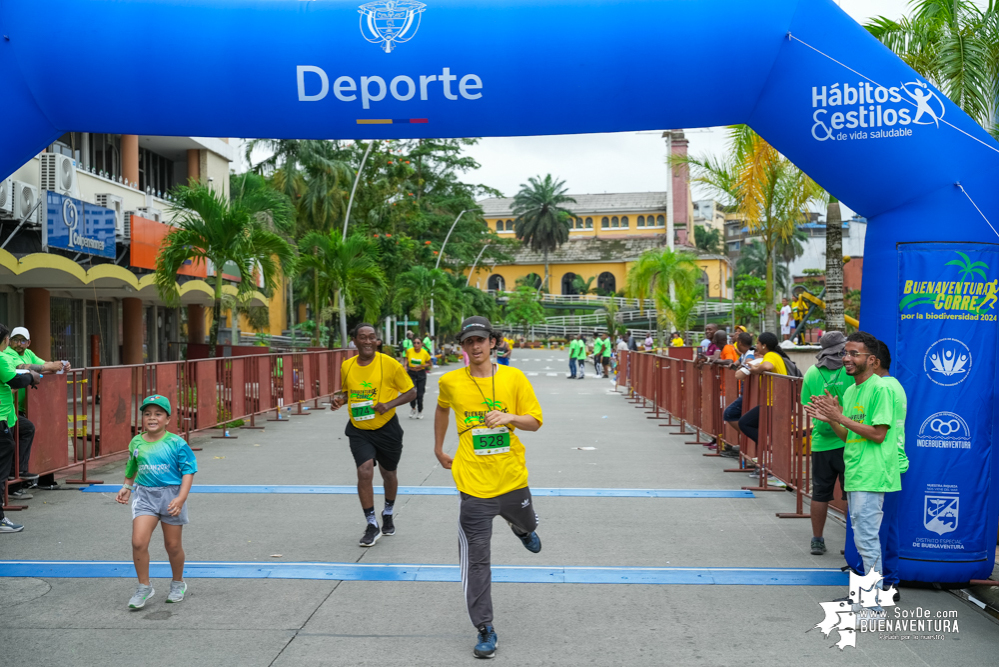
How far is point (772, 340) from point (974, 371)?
384 centimetres

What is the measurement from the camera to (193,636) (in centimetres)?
511

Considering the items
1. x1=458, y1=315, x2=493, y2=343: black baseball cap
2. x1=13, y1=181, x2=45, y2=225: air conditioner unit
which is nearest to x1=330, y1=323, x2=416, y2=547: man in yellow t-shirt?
x1=458, y1=315, x2=493, y2=343: black baseball cap

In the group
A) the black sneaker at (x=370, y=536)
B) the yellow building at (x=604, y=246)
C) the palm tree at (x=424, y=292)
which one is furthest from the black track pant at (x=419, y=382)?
the yellow building at (x=604, y=246)

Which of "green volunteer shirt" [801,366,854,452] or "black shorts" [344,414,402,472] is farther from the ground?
"green volunteer shirt" [801,366,854,452]

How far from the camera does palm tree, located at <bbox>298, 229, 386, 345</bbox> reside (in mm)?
25375

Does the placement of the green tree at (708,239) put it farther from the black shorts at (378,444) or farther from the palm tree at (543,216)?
the black shorts at (378,444)

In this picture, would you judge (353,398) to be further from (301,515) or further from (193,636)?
(193,636)

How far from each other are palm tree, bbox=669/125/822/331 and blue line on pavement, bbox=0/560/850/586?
35.6 feet

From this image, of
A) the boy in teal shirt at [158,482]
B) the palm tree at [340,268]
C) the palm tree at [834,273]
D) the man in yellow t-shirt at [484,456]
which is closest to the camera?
the man in yellow t-shirt at [484,456]

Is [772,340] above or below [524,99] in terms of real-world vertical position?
below

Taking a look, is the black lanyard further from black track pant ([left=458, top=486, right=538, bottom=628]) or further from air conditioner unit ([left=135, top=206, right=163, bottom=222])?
air conditioner unit ([left=135, top=206, right=163, bottom=222])

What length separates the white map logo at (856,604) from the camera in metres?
5.37

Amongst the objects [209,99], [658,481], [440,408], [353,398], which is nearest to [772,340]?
[658,481]

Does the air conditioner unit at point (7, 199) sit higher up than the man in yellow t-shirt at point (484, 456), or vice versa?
the air conditioner unit at point (7, 199)
